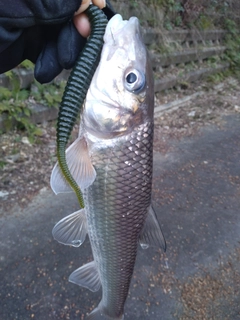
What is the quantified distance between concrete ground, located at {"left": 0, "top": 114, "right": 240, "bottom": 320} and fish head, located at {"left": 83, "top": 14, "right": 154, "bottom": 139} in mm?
1847

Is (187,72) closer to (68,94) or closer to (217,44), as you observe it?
(217,44)

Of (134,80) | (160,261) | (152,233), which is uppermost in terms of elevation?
(134,80)

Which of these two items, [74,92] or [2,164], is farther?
[2,164]

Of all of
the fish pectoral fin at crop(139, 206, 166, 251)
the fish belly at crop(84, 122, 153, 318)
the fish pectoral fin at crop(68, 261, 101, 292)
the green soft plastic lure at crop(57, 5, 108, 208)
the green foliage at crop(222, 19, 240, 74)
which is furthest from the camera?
the green foliage at crop(222, 19, 240, 74)

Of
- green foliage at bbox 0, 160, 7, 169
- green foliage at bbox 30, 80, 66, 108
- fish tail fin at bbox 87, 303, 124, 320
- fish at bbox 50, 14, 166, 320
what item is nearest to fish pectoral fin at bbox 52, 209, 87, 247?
fish at bbox 50, 14, 166, 320

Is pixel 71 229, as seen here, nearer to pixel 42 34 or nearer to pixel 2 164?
pixel 42 34

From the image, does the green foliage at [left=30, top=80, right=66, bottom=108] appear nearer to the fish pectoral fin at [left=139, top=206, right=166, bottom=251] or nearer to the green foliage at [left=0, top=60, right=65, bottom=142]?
the green foliage at [left=0, top=60, right=65, bottom=142]

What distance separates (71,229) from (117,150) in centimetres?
49

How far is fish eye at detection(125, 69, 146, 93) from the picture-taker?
140 cm

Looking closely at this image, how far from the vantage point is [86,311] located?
2.74m

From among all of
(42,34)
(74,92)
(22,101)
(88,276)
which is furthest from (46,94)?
(74,92)

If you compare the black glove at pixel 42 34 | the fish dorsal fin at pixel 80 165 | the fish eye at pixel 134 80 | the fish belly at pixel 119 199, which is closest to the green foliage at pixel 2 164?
the black glove at pixel 42 34

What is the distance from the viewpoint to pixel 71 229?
5.63 ft

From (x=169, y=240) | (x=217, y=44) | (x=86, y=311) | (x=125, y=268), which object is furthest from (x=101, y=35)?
(x=217, y=44)
